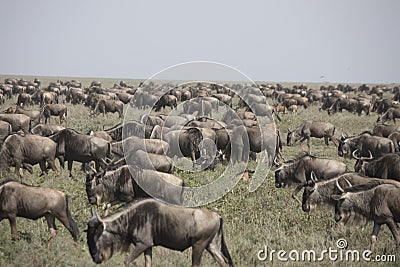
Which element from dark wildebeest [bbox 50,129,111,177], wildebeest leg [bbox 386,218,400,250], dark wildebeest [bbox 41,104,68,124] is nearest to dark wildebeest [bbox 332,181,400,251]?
wildebeest leg [bbox 386,218,400,250]

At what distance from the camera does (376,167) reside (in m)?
11.1

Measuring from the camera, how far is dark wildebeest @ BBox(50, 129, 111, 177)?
43.6 feet

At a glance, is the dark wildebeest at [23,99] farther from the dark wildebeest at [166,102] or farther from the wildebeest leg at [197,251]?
the wildebeest leg at [197,251]

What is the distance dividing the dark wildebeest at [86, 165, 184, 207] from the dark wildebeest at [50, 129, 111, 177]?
12.6 feet

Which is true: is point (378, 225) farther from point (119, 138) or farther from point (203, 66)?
point (119, 138)

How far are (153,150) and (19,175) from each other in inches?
150

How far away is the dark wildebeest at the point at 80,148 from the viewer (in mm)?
13289

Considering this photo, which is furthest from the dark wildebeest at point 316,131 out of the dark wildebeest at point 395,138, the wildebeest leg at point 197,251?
the wildebeest leg at point 197,251

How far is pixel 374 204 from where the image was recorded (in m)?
8.22

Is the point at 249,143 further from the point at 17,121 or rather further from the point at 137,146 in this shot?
the point at 17,121

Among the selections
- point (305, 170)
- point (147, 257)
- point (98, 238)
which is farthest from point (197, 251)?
point (305, 170)

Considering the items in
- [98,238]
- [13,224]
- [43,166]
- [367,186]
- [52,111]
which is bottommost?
[52,111]

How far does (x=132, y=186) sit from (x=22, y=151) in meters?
4.60

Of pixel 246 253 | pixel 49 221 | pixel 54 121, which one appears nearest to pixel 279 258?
pixel 246 253
